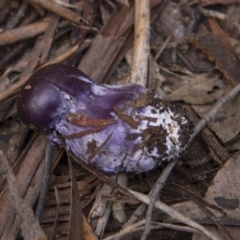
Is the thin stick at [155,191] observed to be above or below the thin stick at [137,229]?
above

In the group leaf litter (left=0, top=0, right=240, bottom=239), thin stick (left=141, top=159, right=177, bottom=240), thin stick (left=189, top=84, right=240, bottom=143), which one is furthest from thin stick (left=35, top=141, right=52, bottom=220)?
thin stick (left=189, top=84, right=240, bottom=143)

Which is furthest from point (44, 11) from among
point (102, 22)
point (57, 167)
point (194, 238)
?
point (194, 238)

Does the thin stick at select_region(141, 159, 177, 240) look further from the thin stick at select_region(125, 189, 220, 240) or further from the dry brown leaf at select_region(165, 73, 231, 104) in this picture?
the dry brown leaf at select_region(165, 73, 231, 104)

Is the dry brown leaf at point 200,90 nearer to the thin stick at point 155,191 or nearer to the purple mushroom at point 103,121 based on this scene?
the purple mushroom at point 103,121

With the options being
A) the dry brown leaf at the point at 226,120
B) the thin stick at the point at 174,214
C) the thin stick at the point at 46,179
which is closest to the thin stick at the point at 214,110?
the dry brown leaf at the point at 226,120

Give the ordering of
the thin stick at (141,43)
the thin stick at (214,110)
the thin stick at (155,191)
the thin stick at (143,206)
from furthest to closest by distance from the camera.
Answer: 1. the thin stick at (141,43)
2. the thin stick at (214,110)
3. the thin stick at (143,206)
4. the thin stick at (155,191)

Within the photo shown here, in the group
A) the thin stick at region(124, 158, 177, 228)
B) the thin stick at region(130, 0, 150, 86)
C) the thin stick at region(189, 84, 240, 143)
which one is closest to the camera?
the thin stick at region(124, 158, 177, 228)
